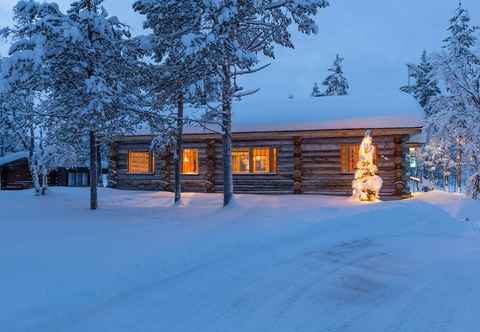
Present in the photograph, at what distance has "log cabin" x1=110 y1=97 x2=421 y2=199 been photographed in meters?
18.0

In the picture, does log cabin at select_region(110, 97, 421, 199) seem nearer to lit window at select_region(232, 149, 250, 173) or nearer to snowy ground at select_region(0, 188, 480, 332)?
lit window at select_region(232, 149, 250, 173)

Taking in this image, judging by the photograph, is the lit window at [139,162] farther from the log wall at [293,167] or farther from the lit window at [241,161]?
the lit window at [241,161]

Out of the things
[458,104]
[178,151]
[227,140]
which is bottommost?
[178,151]

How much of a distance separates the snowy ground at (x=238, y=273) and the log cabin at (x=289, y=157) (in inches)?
245

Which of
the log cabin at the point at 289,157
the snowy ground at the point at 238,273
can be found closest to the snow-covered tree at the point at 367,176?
the log cabin at the point at 289,157

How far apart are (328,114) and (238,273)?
1441cm

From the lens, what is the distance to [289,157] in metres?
19.6

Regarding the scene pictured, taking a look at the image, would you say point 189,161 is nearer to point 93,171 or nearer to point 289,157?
point 289,157

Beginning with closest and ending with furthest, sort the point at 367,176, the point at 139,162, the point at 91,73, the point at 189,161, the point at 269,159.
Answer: the point at 91,73 → the point at 367,176 → the point at 269,159 → the point at 189,161 → the point at 139,162

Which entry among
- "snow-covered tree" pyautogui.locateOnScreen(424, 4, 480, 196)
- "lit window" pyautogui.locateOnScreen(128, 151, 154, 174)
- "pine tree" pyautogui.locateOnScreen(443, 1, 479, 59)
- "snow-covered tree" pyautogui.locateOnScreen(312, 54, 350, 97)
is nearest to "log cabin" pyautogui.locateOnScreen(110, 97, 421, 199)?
"lit window" pyautogui.locateOnScreen(128, 151, 154, 174)

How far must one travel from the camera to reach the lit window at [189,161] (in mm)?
21516

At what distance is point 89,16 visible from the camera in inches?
506

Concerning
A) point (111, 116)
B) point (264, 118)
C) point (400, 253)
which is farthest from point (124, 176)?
point (400, 253)

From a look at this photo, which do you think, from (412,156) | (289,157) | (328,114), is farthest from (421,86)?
(289,157)
